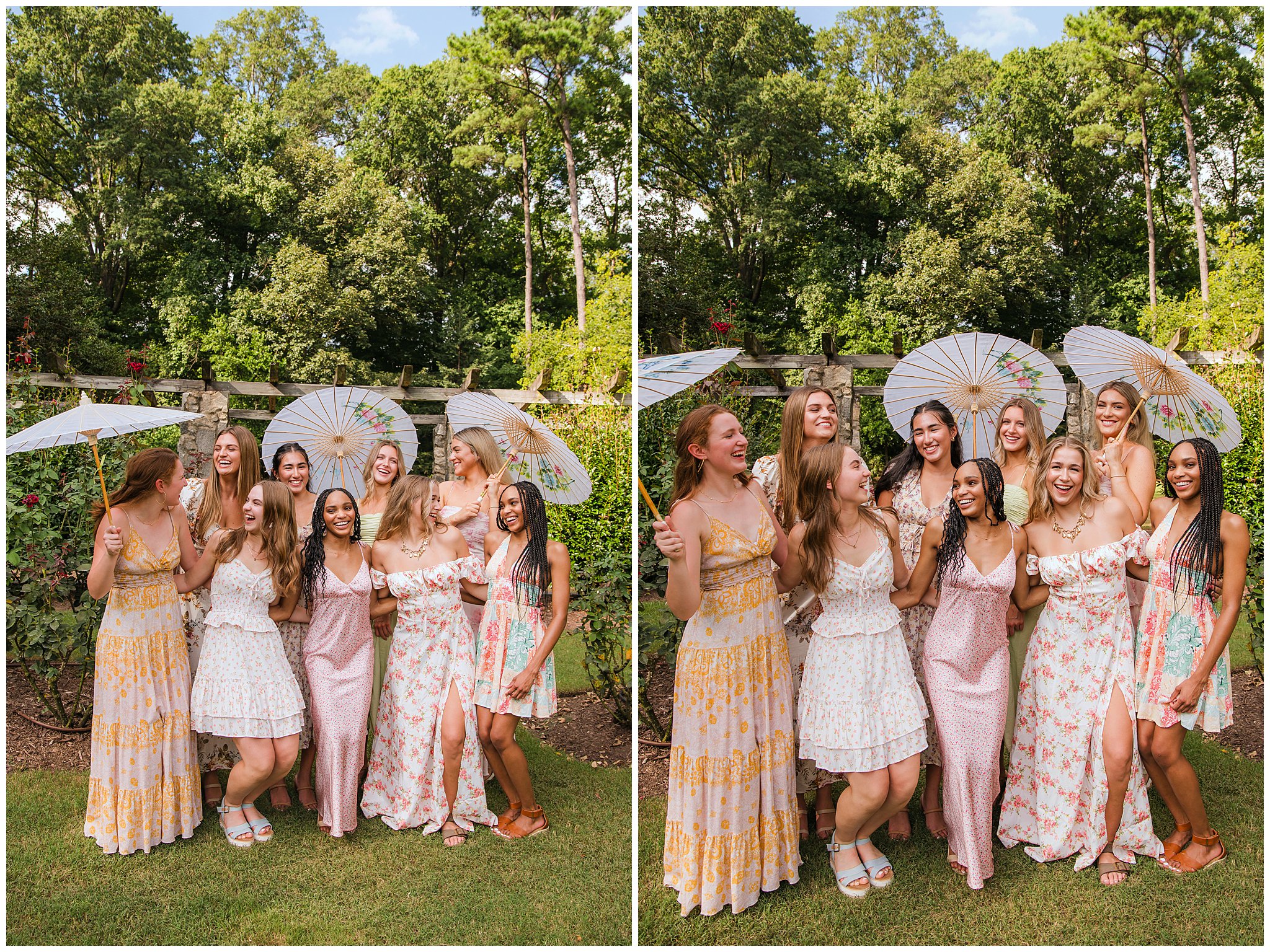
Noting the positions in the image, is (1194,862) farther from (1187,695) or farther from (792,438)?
(792,438)

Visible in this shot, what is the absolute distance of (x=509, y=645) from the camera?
3676mm

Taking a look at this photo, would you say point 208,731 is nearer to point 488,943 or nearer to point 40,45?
point 488,943

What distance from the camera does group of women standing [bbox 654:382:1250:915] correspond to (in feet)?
9.62

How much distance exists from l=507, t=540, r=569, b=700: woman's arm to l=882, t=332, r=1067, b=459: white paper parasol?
1660 mm

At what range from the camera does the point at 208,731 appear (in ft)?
11.4

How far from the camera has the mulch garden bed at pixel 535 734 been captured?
4.67m

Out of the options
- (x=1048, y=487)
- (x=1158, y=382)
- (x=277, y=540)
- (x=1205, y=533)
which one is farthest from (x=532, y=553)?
Result: (x=1158, y=382)

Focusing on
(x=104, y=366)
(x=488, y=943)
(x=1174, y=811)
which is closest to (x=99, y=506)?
(x=488, y=943)

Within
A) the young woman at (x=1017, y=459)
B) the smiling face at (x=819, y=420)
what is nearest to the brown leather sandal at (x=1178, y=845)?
the young woman at (x=1017, y=459)

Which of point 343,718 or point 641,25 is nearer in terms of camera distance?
point 343,718

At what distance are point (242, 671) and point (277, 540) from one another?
54cm

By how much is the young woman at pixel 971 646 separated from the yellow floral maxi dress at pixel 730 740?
664 millimetres

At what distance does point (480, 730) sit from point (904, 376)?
8.34 ft

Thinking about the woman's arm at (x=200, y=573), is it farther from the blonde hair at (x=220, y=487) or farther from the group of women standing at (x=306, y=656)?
the blonde hair at (x=220, y=487)
